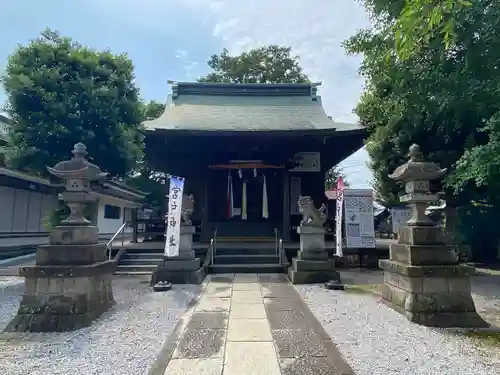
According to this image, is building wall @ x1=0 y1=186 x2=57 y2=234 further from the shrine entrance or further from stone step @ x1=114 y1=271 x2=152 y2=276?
the shrine entrance

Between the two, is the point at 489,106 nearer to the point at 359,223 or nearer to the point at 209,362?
the point at 359,223

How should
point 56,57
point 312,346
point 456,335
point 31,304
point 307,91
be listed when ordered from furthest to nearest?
point 307,91 → point 56,57 → point 31,304 → point 456,335 → point 312,346

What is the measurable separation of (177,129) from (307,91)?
8342 mm

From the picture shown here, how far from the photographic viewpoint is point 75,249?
489cm

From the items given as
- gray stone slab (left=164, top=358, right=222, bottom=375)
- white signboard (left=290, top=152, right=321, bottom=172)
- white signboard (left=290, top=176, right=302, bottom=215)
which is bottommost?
gray stone slab (left=164, top=358, right=222, bottom=375)

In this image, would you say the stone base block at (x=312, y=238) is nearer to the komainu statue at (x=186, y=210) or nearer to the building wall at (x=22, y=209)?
the komainu statue at (x=186, y=210)

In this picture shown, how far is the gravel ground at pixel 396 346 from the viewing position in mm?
3311

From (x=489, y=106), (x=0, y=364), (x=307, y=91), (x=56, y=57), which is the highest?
(x=307, y=91)

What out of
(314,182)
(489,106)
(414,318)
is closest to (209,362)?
(414,318)

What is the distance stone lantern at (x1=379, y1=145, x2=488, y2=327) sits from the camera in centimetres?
479

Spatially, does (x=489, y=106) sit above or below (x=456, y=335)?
above

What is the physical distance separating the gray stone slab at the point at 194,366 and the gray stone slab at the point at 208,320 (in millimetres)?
1044

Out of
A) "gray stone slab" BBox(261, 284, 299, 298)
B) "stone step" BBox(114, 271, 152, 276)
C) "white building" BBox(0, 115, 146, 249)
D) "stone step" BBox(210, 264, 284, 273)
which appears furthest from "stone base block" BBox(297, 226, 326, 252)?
"white building" BBox(0, 115, 146, 249)

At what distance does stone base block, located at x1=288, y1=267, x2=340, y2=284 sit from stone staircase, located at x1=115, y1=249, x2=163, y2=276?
3.55 metres
